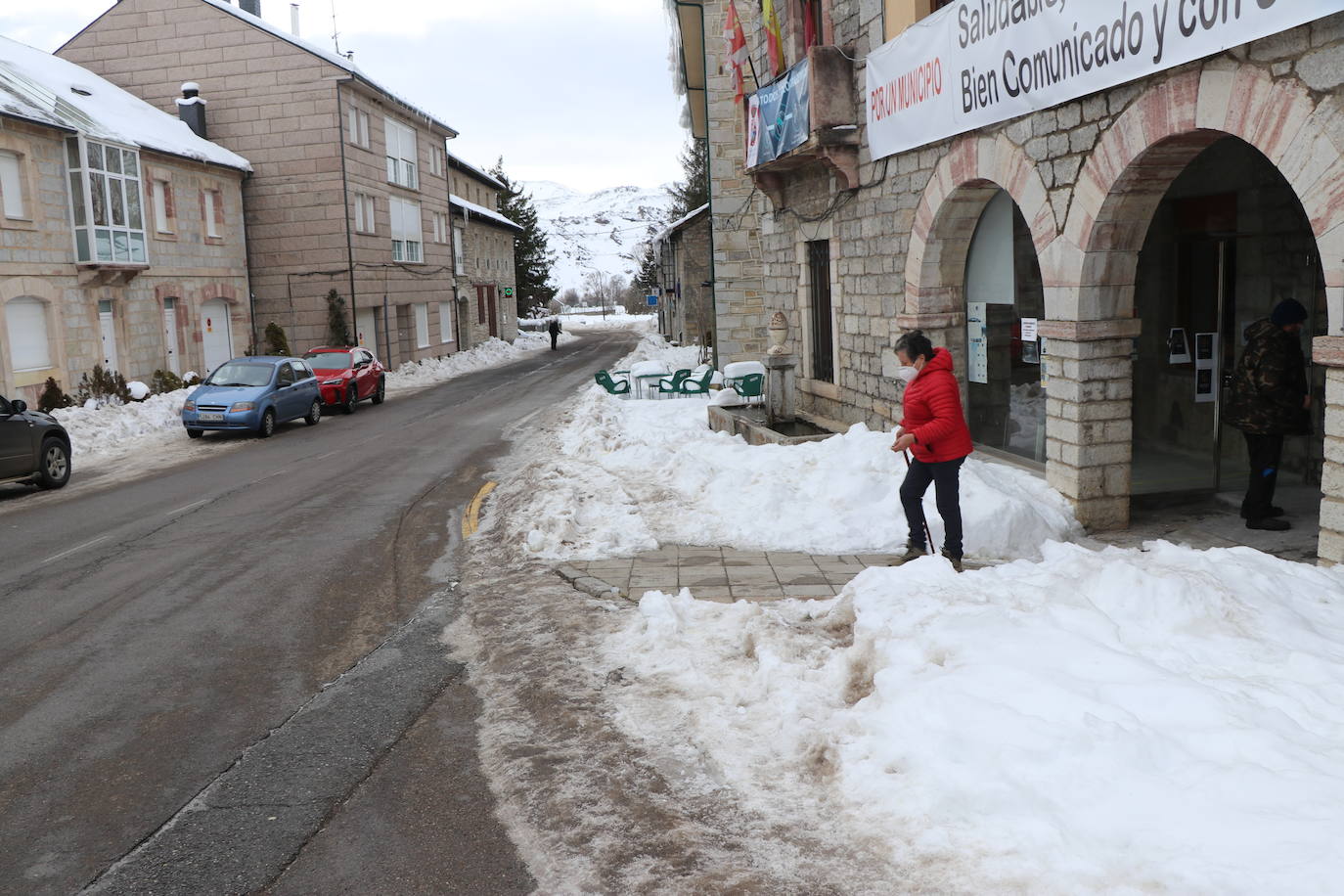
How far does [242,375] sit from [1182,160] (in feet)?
60.1

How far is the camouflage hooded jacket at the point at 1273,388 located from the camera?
830 cm

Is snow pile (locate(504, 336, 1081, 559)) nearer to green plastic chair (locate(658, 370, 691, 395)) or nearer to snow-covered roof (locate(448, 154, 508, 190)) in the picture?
green plastic chair (locate(658, 370, 691, 395))

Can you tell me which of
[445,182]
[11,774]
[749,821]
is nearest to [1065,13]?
[749,821]

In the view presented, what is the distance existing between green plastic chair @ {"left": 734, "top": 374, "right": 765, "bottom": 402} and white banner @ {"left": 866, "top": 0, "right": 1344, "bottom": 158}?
5623 millimetres

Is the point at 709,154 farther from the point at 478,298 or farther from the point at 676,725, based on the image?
the point at 478,298

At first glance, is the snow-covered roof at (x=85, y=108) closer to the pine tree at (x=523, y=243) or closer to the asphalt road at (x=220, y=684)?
the asphalt road at (x=220, y=684)

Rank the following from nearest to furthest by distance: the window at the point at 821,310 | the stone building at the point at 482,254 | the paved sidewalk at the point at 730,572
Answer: the paved sidewalk at the point at 730,572 → the window at the point at 821,310 → the stone building at the point at 482,254

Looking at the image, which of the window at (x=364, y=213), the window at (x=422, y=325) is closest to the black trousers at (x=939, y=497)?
the window at (x=364, y=213)

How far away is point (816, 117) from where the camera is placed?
517 inches

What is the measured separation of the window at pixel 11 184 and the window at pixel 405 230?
1678cm

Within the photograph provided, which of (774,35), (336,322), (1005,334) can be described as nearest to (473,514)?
(1005,334)

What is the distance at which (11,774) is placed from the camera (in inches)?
201

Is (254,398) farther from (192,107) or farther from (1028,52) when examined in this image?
(192,107)

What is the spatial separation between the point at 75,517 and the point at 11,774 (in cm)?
800
